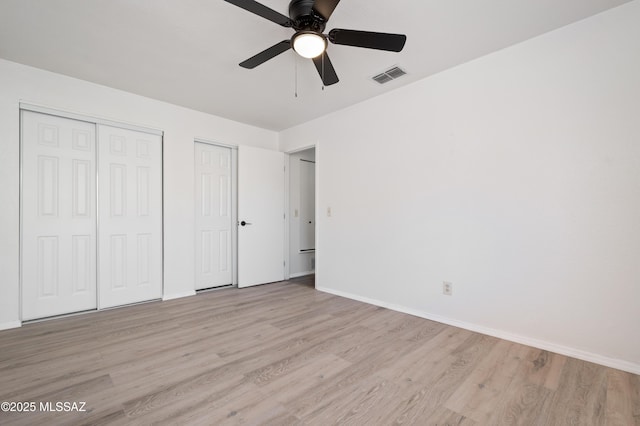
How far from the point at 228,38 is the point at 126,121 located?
1881 mm

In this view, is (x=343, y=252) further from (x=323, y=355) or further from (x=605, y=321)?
(x=605, y=321)

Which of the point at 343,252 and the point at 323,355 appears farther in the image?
the point at 343,252

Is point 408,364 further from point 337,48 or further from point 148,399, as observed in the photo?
point 337,48

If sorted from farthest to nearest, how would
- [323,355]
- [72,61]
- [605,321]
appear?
1. [72,61]
2. [323,355]
3. [605,321]

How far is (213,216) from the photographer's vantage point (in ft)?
13.6

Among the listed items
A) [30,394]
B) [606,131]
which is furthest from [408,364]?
[30,394]

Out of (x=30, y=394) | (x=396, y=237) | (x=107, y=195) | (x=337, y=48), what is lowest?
(x=30, y=394)

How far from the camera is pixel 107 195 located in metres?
3.22

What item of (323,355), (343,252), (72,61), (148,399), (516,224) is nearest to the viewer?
(148,399)

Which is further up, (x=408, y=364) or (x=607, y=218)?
(x=607, y=218)

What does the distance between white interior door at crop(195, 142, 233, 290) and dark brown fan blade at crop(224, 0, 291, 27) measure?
9.10 ft

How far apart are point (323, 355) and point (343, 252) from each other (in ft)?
5.77

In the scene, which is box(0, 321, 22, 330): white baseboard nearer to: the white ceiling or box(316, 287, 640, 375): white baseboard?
the white ceiling

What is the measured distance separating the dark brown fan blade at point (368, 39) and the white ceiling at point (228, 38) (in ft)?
0.97
